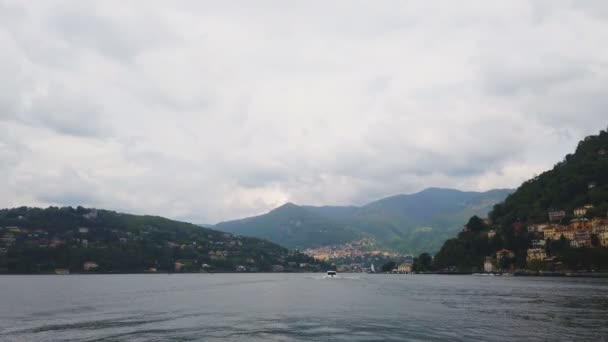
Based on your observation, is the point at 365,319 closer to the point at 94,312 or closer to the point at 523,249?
the point at 94,312

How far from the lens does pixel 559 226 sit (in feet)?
521

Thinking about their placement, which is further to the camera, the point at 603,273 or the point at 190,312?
the point at 603,273

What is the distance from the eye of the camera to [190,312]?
49.7m

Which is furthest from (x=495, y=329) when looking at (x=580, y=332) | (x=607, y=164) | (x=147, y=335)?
(x=607, y=164)

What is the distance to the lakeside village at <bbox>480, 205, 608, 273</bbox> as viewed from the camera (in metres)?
142

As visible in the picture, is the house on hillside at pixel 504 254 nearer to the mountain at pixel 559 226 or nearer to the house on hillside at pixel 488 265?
the mountain at pixel 559 226

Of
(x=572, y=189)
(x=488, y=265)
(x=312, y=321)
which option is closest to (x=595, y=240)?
(x=572, y=189)

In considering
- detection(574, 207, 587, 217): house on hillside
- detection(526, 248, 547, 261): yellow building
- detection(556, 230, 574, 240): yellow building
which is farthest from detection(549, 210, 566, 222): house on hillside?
detection(526, 248, 547, 261): yellow building

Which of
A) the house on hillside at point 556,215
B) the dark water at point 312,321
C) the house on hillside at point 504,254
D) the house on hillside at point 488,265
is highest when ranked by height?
the house on hillside at point 556,215

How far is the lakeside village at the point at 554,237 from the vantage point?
465 feet

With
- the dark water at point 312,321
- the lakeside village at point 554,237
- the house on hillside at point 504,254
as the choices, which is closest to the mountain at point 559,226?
the lakeside village at point 554,237

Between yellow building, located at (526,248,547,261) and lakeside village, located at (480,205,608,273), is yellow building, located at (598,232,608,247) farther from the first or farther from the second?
yellow building, located at (526,248,547,261)

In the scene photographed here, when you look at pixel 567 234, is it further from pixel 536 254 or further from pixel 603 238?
pixel 603 238

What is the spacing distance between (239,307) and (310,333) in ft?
73.5
